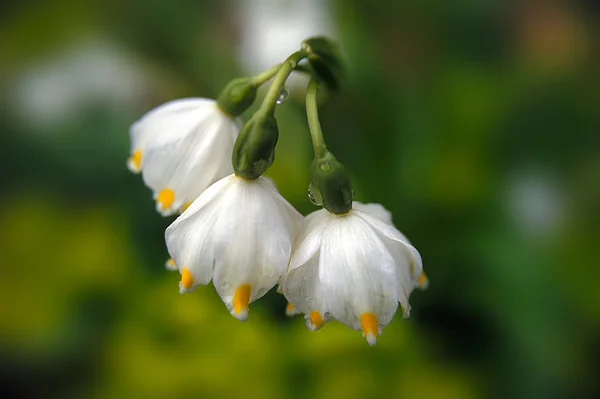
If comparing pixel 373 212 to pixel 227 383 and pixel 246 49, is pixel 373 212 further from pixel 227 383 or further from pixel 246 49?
pixel 246 49

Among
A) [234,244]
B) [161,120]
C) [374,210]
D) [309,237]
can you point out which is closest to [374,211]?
[374,210]

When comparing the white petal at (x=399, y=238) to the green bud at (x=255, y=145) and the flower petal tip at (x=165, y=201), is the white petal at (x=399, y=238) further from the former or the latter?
the flower petal tip at (x=165, y=201)

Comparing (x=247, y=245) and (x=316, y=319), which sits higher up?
(x=247, y=245)

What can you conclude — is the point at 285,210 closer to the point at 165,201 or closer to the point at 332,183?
the point at 332,183

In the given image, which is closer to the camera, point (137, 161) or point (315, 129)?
point (315, 129)

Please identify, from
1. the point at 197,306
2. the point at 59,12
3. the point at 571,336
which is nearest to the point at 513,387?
the point at 571,336

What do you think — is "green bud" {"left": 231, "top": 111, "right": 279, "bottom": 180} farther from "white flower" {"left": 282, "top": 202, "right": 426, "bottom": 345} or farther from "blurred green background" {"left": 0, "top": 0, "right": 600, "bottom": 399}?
"blurred green background" {"left": 0, "top": 0, "right": 600, "bottom": 399}
